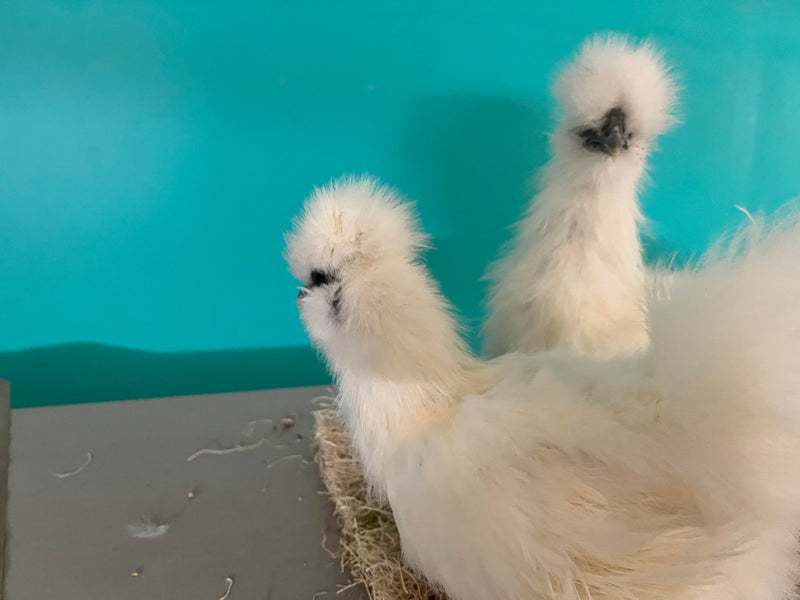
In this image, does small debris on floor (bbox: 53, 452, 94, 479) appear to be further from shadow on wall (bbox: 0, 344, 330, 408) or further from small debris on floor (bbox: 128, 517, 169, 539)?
shadow on wall (bbox: 0, 344, 330, 408)

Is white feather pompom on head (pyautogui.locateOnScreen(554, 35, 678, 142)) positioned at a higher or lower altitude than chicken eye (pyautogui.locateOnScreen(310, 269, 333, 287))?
higher

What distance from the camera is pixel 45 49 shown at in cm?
102

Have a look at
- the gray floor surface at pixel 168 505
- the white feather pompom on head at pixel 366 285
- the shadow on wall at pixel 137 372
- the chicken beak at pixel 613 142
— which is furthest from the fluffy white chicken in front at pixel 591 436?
the shadow on wall at pixel 137 372

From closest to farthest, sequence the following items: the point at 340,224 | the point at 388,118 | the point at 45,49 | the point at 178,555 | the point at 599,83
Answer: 1. the point at 340,224
2. the point at 178,555
3. the point at 599,83
4. the point at 45,49
5. the point at 388,118

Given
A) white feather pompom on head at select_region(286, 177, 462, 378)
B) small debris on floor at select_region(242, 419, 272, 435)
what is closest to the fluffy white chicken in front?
white feather pompom on head at select_region(286, 177, 462, 378)

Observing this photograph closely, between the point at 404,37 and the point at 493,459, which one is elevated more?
the point at 404,37

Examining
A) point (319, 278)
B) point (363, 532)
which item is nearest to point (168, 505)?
point (363, 532)

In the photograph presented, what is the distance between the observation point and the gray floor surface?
711mm

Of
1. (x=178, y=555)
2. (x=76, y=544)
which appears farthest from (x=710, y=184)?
(x=76, y=544)

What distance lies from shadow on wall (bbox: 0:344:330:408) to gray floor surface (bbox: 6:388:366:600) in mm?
173

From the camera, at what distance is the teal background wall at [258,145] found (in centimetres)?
106

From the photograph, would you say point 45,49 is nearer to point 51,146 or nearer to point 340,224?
point 51,146

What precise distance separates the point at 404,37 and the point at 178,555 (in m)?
0.97

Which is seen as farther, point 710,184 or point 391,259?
point 710,184
